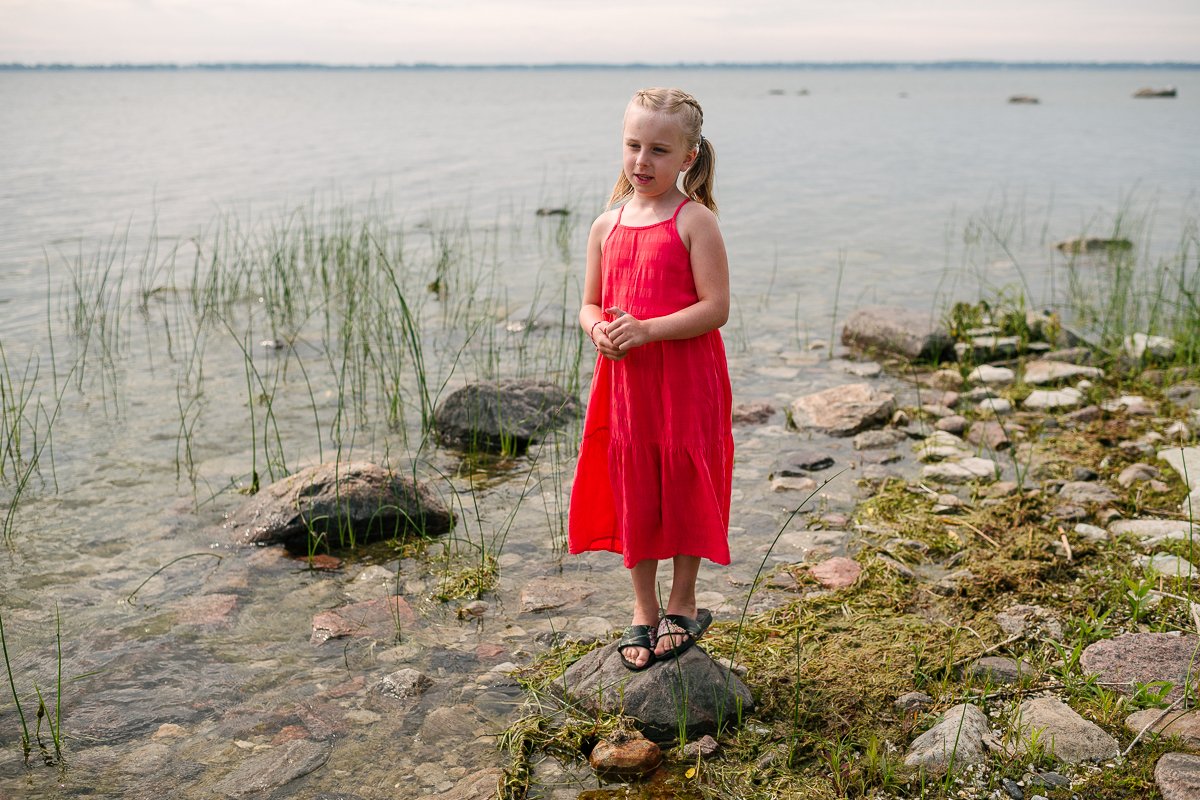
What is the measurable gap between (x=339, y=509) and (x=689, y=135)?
→ 272 centimetres

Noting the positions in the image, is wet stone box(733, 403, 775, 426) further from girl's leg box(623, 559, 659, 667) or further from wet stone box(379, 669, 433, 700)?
wet stone box(379, 669, 433, 700)

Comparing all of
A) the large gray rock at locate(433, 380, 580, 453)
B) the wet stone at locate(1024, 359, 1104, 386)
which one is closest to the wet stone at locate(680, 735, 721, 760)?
the large gray rock at locate(433, 380, 580, 453)

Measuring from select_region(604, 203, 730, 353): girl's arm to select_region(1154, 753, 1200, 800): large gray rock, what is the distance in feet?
5.98

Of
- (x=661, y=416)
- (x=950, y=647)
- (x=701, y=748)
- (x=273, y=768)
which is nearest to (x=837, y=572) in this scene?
(x=950, y=647)

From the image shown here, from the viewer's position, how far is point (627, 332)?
3105 mm

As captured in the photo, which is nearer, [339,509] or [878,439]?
[339,509]

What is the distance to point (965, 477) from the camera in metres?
5.68

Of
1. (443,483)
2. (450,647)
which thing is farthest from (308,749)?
(443,483)

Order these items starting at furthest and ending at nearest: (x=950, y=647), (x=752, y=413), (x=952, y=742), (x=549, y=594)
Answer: (x=752, y=413), (x=549, y=594), (x=950, y=647), (x=952, y=742)

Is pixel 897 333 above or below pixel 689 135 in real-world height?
below

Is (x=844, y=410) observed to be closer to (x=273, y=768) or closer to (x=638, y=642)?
(x=638, y=642)

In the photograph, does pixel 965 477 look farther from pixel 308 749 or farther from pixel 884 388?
pixel 308 749

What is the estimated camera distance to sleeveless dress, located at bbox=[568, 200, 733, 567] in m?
3.26

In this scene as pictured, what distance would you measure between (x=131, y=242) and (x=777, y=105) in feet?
166
